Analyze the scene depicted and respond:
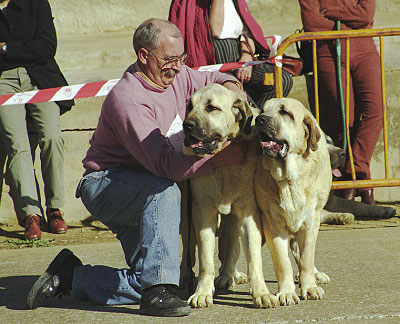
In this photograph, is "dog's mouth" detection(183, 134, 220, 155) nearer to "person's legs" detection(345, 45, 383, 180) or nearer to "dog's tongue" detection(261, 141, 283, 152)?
"dog's tongue" detection(261, 141, 283, 152)

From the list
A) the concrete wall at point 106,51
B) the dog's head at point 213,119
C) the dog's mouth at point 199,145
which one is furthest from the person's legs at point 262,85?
the dog's mouth at point 199,145

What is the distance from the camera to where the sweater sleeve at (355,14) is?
7359mm

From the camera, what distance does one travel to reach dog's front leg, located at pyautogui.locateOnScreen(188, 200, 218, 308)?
4402 mm

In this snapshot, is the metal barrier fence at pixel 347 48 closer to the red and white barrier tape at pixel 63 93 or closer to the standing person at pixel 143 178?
the red and white barrier tape at pixel 63 93

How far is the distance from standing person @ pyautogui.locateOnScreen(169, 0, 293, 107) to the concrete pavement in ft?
5.62

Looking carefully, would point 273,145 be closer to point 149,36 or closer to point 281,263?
point 281,263

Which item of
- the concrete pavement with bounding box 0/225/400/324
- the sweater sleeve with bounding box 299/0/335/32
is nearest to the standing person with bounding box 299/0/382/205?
the sweater sleeve with bounding box 299/0/335/32

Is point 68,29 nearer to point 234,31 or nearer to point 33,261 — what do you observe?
point 234,31

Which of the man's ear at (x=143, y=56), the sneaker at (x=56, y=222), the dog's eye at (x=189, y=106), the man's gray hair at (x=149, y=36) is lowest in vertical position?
the sneaker at (x=56, y=222)

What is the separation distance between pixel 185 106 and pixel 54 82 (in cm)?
279

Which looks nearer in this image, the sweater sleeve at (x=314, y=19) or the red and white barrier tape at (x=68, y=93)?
the red and white barrier tape at (x=68, y=93)

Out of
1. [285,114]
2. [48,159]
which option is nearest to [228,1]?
[48,159]

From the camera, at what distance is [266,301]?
4258 mm

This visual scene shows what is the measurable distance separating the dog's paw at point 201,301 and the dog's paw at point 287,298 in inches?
16.6
